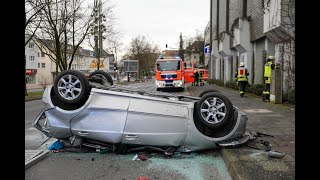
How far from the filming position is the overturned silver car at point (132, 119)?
5.34 meters

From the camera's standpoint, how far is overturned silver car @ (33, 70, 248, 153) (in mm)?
5340

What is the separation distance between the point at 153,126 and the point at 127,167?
79 cm

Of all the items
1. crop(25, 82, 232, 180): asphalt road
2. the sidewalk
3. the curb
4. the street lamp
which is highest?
the street lamp

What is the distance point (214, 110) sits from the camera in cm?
550

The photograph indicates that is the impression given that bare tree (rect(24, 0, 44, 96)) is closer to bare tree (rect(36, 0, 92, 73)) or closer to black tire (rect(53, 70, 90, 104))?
bare tree (rect(36, 0, 92, 73))

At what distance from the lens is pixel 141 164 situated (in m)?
5.07

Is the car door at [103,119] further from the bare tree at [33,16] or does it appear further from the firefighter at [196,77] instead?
the firefighter at [196,77]

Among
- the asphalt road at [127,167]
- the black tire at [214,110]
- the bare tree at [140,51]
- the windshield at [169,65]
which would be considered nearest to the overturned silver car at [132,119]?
the black tire at [214,110]

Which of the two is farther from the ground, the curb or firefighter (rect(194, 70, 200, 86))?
firefighter (rect(194, 70, 200, 86))

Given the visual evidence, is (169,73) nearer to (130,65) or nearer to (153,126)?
(153,126)

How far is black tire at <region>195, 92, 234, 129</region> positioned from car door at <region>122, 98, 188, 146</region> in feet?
0.95

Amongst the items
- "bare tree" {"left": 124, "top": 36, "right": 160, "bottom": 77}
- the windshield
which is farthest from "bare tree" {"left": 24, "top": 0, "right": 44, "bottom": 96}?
"bare tree" {"left": 124, "top": 36, "right": 160, "bottom": 77}

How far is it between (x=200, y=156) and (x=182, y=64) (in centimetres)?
2123

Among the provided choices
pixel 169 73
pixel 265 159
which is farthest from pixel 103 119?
pixel 169 73
